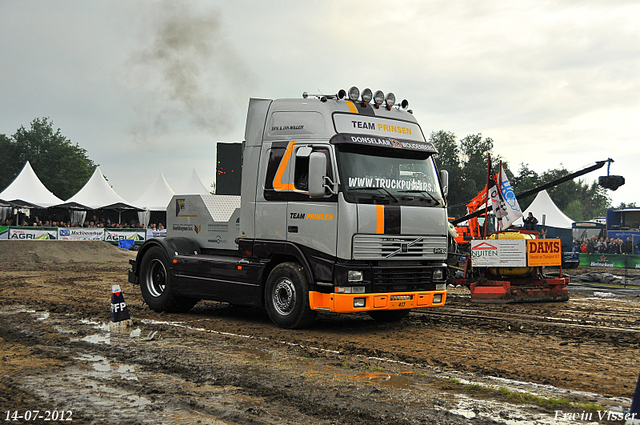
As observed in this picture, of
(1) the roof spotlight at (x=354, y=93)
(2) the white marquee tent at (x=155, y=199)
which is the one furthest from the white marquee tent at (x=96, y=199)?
(1) the roof spotlight at (x=354, y=93)

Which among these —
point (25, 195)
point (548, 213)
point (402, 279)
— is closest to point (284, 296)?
point (402, 279)

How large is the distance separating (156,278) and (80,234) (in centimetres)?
2585

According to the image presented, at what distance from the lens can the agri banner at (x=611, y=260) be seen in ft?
78.6

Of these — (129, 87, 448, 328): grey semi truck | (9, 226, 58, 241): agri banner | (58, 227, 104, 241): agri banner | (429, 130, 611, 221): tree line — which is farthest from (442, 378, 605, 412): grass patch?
(429, 130, 611, 221): tree line

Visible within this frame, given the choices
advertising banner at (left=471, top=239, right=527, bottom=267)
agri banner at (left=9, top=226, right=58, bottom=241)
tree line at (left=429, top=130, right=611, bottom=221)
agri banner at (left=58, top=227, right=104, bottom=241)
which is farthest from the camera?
tree line at (left=429, top=130, right=611, bottom=221)

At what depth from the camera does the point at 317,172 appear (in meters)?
8.88

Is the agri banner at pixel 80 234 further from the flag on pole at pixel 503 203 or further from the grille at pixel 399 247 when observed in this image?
the grille at pixel 399 247

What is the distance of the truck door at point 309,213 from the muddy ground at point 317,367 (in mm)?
1451

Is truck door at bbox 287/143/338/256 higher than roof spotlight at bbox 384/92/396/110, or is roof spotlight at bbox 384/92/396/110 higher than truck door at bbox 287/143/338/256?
roof spotlight at bbox 384/92/396/110

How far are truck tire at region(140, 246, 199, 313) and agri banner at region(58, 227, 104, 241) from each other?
81.3 feet

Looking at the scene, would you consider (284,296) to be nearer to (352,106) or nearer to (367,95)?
(352,106)

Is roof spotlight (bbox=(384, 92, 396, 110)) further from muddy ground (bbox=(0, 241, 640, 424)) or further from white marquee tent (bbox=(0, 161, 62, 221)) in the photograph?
white marquee tent (bbox=(0, 161, 62, 221))

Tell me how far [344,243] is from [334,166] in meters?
1.18

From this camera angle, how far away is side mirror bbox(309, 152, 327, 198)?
8867mm
